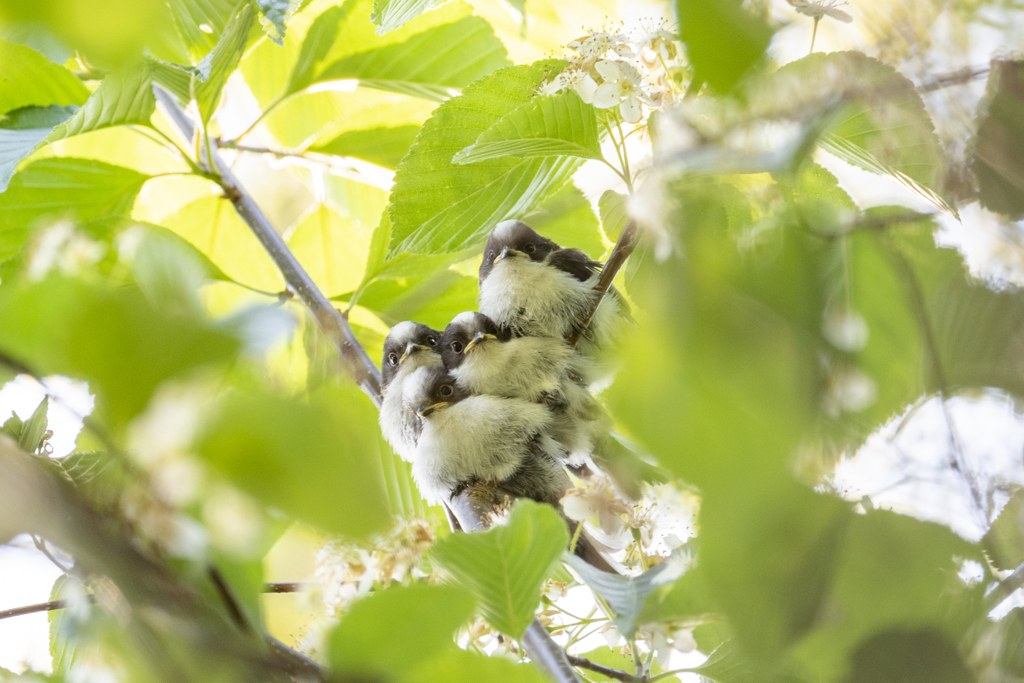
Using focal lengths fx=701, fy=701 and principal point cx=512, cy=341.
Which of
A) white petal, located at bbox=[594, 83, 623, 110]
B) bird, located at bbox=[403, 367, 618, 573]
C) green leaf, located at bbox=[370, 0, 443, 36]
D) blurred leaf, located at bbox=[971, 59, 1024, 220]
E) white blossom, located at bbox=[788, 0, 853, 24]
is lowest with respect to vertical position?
bird, located at bbox=[403, 367, 618, 573]

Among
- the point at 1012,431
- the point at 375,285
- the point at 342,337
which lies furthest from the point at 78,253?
the point at 375,285

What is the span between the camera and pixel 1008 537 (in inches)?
5.7

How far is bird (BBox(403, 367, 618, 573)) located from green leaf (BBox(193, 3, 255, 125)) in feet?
1.25

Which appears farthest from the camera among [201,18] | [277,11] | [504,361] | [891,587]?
[504,361]

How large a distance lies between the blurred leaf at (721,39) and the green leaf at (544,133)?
1.11 ft

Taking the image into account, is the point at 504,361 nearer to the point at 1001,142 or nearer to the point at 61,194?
the point at 61,194

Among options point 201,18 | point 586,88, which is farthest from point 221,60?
point 586,88

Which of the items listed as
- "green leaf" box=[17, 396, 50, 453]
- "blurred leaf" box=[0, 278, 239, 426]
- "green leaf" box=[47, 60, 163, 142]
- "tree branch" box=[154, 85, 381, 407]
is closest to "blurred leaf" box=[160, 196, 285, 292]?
"tree branch" box=[154, 85, 381, 407]

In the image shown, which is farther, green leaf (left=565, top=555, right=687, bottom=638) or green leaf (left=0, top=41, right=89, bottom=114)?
green leaf (left=0, top=41, right=89, bottom=114)

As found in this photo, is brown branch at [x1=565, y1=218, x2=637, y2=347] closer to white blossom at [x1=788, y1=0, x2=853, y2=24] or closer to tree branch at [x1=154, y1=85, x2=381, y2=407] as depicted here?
white blossom at [x1=788, y1=0, x2=853, y2=24]

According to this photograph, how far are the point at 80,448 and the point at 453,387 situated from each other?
562 millimetres

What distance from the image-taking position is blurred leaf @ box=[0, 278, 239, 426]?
0.15 metres

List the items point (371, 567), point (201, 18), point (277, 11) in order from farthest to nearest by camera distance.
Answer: point (201, 18) < point (371, 567) < point (277, 11)

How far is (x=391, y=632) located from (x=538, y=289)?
0.63 m
